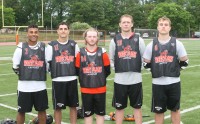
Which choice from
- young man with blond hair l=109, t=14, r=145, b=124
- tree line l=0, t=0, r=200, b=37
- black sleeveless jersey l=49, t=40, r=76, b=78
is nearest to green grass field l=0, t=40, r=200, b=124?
young man with blond hair l=109, t=14, r=145, b=124

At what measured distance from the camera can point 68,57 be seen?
567cm

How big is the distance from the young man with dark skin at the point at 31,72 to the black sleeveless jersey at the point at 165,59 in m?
1.78

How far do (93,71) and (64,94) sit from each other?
0.67 metres

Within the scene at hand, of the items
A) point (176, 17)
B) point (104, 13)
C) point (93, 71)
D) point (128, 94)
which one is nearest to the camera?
point (93, 71)

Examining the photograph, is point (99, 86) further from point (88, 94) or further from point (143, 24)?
point (143, 24)

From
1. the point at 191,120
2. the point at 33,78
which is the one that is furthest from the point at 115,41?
the point at 191,120

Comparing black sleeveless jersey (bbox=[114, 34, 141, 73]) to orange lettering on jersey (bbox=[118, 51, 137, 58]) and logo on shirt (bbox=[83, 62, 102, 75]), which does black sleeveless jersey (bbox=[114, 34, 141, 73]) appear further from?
logo on shirt (bbox=[83, 62, 102, 75])

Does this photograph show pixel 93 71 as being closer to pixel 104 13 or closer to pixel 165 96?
pixel 165 96

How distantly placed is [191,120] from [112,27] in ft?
232

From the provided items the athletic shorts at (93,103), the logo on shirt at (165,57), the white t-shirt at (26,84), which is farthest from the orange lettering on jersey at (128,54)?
the white t-shirt at (26,84)

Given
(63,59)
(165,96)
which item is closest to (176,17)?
(165,96)

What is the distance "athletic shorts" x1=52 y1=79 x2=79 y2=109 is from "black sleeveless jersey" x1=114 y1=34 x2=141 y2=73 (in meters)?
0.80

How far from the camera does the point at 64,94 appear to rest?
18.8 feet

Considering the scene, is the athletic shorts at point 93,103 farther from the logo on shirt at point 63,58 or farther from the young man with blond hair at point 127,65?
the logo on shirt at point 63,58
